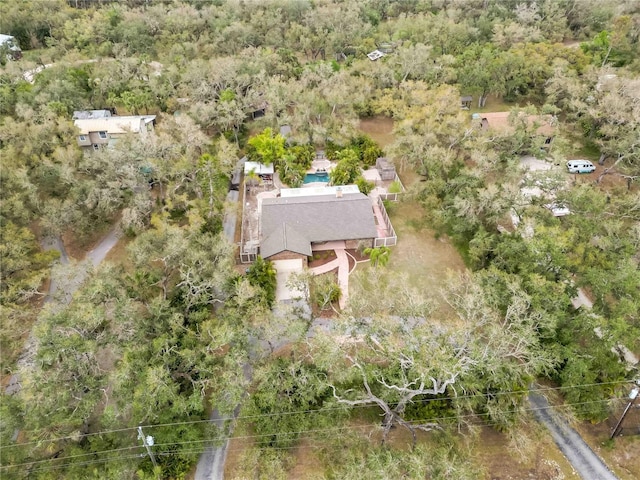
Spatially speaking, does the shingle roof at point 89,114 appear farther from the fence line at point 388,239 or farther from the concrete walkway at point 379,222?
the fence line at point 388,239

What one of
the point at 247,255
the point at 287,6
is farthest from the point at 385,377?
the point at 287,6

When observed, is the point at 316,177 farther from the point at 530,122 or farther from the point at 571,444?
the point at 571,444

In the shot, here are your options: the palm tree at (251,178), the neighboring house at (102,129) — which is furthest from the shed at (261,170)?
the neighboring house at (102,129)

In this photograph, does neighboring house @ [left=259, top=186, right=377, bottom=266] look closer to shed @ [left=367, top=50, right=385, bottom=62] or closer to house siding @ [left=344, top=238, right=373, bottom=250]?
house siding @ [left=344, top=238, right=373, bottom=250]

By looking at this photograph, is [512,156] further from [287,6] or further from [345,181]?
[287,6]

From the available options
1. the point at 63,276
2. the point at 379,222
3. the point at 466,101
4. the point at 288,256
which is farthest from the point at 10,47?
the point at 466,101

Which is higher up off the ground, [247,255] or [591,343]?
[591,343]
